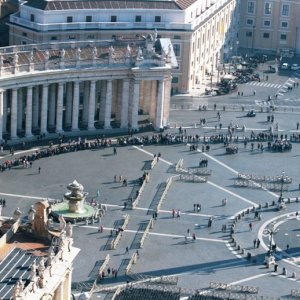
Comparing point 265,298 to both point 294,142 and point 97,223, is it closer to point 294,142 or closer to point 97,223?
point 97,223

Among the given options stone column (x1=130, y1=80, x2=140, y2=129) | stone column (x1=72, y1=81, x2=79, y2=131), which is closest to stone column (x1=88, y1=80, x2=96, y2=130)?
stone column (x1=72, y1=81, x2=79, y2=131)

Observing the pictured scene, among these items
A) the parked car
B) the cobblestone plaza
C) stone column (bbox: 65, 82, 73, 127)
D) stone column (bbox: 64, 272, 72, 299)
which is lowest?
the cobblestone plaza

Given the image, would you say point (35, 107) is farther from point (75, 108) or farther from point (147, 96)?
point (147, 96)

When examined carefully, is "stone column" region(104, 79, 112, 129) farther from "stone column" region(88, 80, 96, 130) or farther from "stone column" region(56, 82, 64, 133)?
"stone column" region(56, 82, 64, 133)

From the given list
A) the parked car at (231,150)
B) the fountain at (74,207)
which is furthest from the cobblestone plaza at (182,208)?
the fountain at (74,207)

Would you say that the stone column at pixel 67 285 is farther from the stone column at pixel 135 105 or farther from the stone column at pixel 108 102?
the stone column at pixel 135 105

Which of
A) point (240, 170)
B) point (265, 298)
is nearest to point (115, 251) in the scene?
point (265, 298)

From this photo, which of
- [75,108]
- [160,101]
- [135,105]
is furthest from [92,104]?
[160,101]
